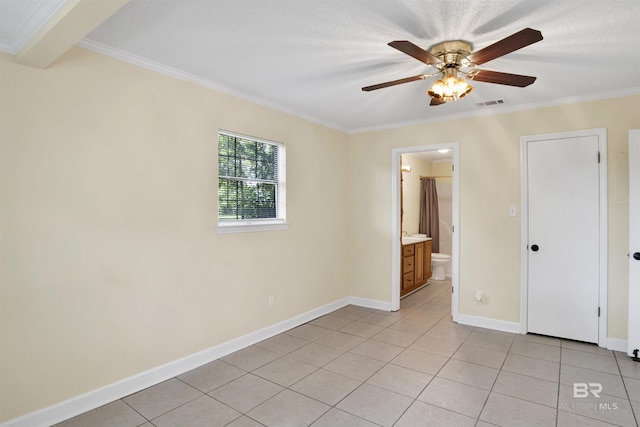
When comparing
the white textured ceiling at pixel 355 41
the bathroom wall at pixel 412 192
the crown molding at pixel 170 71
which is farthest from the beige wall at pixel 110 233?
the bathroom wall at pixel 412 192

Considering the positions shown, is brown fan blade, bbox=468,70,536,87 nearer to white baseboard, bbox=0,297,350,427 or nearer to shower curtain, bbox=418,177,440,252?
white baseboard, bbox=0,297,350,427

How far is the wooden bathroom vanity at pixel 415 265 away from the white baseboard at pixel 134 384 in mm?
2093

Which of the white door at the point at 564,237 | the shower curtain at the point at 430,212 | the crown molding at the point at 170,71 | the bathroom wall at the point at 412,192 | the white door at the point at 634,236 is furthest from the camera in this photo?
the shower curtain at the point at 430,212

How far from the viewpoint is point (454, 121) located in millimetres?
4195

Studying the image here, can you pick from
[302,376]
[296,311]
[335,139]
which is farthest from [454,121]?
[302,376]

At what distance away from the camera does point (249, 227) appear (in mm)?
3500

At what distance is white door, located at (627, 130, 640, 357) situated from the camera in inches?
122

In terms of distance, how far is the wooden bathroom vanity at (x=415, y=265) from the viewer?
5.26 m

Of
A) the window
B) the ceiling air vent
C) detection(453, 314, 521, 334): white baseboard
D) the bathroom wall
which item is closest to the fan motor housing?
the ceiling air vent

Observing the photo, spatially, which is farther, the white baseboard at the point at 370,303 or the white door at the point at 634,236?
the white baseboard at the point at 370,303

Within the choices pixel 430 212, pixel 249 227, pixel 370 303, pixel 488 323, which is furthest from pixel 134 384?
pixel 430 212

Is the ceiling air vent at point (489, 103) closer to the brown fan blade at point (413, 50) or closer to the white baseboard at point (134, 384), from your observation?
the brown fan blade at point (413, 50)

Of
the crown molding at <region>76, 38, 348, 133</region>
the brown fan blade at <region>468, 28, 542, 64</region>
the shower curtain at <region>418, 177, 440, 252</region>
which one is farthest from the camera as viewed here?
Result: the shower curtain at <region>418, 177, 440, 252</region>

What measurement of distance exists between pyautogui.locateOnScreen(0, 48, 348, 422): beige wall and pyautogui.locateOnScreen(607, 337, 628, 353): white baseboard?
3.40m
